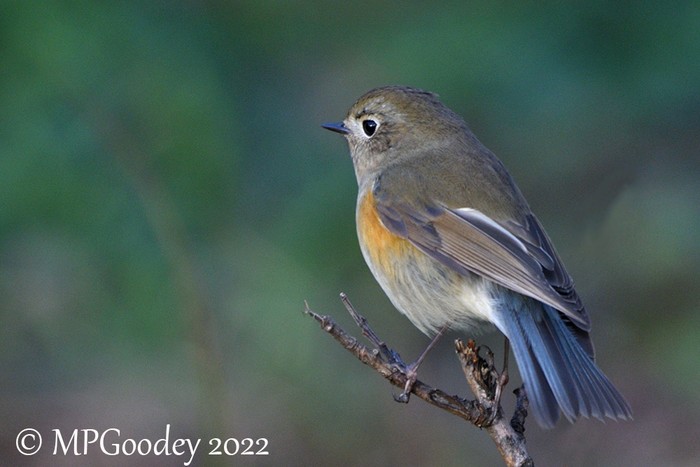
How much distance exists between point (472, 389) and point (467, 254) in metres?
0.76

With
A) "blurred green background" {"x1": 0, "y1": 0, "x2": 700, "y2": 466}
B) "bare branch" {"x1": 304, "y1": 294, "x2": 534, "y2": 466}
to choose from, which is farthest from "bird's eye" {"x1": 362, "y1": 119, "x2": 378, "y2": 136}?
"bare branch" {"x1": 304, "y1": 294, "x2": 534, "y2": 466}

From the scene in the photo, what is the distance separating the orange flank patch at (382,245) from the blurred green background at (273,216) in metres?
0.85

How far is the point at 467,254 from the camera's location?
4.34 metres

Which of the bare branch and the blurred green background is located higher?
the blurred green background

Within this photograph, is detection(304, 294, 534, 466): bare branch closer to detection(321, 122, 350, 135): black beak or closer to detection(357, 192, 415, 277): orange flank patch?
detection(357, 192, 415, 277): orange flank patch

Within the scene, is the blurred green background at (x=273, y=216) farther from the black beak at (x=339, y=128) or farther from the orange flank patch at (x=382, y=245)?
the orange flank patch at (x=382, y=245)

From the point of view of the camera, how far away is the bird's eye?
517 centimetres

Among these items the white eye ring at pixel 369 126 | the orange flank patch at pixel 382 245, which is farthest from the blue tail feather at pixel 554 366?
the white eye ring at pixel 369 126

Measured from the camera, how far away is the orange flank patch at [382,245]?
14.7 ft

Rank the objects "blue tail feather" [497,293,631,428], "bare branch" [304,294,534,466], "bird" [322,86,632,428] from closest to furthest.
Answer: "bare branch" [304,294,534,466] → "blue tail feather" [497,293,631,428] → "bird" [322,86,632,428]

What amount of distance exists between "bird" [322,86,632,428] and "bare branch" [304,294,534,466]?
12 cm

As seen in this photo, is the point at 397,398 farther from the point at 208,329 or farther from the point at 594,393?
the point at 208,329

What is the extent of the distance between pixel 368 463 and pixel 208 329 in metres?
1.22

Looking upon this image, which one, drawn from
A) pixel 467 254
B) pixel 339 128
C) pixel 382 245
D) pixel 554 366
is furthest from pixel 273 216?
pixel 554 366
